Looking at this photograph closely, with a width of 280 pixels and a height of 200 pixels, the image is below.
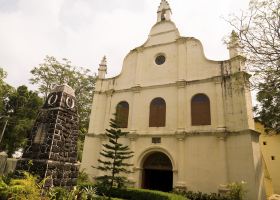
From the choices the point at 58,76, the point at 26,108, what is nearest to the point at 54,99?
the point at 58,76

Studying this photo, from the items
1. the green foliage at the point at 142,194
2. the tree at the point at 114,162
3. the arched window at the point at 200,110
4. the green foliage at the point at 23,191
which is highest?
the arched window at the point at 200,110

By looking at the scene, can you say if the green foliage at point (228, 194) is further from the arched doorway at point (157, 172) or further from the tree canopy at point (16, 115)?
the tree canopy at point (16, 115)

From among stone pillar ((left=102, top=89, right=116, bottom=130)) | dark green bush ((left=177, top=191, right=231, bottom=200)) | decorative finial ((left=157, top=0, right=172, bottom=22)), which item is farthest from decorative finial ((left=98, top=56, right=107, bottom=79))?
dark green bush ((left=177, top=191, right=231, bottom=200))

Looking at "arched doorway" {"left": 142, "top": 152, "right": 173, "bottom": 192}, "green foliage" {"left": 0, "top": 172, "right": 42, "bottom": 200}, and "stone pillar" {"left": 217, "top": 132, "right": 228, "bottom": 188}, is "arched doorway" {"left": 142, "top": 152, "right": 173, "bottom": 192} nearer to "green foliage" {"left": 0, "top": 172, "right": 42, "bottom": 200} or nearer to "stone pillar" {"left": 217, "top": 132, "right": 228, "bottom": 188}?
"stone pillar" {"left": 217, "top": 132, "right": 228, "bottom": 188}

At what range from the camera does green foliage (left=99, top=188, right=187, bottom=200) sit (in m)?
10.1

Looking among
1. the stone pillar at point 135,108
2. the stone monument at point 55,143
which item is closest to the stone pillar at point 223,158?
the stone pillar at point 135,108

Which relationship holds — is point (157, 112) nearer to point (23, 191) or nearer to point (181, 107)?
point (181, 107)

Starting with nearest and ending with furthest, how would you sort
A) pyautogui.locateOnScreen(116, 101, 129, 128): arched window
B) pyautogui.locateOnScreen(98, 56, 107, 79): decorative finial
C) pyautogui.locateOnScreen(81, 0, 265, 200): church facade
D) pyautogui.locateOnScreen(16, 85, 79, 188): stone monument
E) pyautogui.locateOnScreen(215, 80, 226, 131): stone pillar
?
1. pyautogui.locateOnScreen(16, 85, 79, 188): stone monument
2. pyautogui.locateOnScreen(81, 0, 265, 200): church facade
3. pyautogui.locateOnScreen(215, 80, 226, 131): stone pillar
4. pyautogui.locateOnScreen(116, 101, 129, 128): arched window
5. pyautogui.locateOnScreen(98, 56, 107, 79): decorative finial

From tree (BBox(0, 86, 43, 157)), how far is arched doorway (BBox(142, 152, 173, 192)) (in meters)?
17.3

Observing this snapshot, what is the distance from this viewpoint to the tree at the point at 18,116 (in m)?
26.0

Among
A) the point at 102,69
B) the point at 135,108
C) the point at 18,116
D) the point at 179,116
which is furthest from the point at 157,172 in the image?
the point at 18,116

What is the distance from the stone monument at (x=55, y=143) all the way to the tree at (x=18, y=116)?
64.4 feet

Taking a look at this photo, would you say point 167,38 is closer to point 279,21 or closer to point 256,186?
point 279,21

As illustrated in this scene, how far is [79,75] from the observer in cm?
2473
